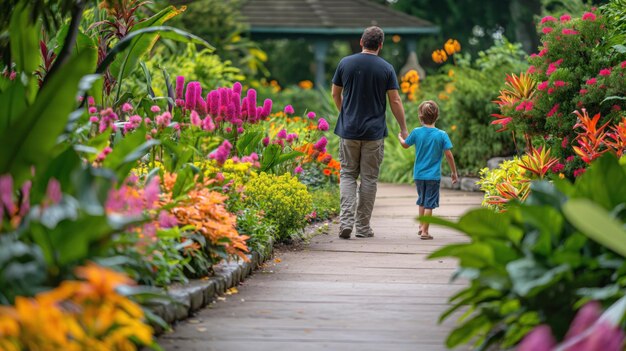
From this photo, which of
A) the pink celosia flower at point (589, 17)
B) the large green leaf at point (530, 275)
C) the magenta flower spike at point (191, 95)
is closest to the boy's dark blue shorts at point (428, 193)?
the pink celosia flower at point (589, 17)

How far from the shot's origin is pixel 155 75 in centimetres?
1795

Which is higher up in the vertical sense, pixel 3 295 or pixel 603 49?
pixel 603 49

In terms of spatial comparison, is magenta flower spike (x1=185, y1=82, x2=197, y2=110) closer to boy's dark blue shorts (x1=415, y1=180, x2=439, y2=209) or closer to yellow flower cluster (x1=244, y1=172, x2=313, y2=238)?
yellow flower cluster (x1=244, y1=172, x2=313, y2=238)

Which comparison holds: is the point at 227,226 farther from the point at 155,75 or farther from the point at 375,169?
the point at 155,75

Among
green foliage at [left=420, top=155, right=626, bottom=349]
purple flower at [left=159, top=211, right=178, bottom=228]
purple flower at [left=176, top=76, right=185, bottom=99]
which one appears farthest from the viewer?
purple flower at [left=176, top=76, right=185, bottom=99]

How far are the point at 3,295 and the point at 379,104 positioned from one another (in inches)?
225

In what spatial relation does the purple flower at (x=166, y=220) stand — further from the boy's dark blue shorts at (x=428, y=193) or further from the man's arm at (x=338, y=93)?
the boy's dark blue shorts at (x=428, y=193)

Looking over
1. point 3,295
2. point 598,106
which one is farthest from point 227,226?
point 598,106

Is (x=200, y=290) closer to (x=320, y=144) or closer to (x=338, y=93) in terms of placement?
(x=338, y=93)

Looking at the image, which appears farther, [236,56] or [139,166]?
[236,56]

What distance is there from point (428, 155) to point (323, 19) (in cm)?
1960

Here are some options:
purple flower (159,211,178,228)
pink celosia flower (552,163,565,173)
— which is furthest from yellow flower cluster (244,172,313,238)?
purple flower (159,211,178,228)

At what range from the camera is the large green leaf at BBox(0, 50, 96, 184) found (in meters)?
4.38

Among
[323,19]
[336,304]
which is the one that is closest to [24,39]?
[336,304]
